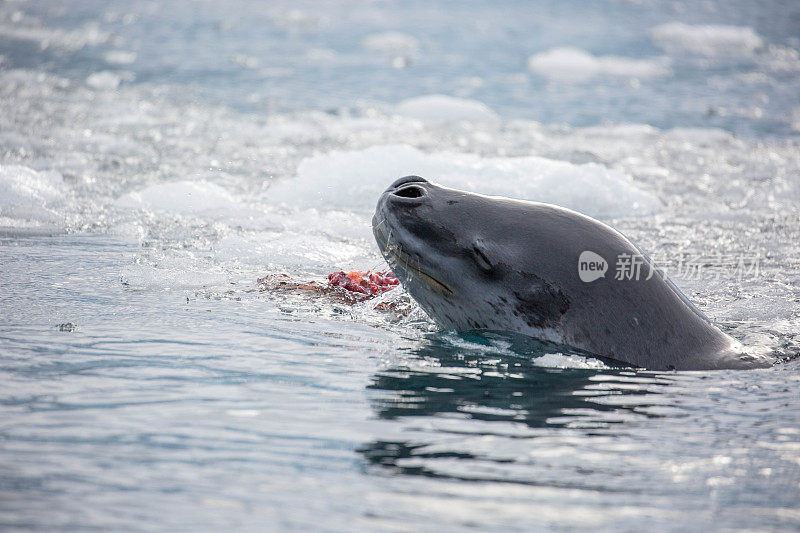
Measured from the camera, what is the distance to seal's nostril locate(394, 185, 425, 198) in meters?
4.48

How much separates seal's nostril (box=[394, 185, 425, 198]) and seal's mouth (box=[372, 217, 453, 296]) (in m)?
0.18

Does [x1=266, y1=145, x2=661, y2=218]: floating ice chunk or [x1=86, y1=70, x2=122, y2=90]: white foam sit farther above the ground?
[x1=86, y1=70, x2=122, y2=90]: white foam

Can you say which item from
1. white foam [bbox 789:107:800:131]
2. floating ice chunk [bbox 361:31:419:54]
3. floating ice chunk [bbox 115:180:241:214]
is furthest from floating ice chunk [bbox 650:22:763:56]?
floating ice chunk [bbox 115:180:241:214]

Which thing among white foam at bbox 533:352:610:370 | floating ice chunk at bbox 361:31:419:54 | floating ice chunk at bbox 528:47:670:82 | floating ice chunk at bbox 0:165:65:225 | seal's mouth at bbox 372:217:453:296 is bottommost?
white foam at bbox 533:352:610:370

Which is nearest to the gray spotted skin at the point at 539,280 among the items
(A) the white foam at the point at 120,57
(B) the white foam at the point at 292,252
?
(B) the white foam at the point at 292,252

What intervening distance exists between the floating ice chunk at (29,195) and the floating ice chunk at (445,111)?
7.89m

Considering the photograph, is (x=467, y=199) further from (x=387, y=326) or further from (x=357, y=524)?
(x=357, y=524)

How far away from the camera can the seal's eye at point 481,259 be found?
Answer: 14.2ft

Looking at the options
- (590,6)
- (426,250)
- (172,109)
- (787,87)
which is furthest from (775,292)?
(590,6)

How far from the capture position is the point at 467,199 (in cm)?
447

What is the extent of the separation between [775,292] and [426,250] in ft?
9.66

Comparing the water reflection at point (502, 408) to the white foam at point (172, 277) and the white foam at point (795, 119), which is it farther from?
the white foam at point (795, 119)

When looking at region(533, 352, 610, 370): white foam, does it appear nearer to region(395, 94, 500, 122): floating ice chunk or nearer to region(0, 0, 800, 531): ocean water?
region(0, 0, 800, 531): ocean water

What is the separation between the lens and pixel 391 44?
94.9ft
